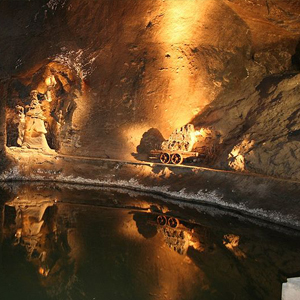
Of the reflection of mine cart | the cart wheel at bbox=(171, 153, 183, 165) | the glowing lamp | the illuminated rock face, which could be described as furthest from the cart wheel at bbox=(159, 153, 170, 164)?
the glowing lamp

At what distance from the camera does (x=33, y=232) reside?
7699mm

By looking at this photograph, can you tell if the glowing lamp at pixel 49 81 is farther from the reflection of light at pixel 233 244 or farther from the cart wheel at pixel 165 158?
the reflection of light at pixel 233 244

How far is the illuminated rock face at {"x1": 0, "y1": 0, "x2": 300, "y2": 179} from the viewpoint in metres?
15.0

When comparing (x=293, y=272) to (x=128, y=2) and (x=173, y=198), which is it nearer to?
(x=173, y=198)

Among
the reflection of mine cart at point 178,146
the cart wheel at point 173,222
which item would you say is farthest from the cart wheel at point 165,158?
the cart wheel at point 173,222

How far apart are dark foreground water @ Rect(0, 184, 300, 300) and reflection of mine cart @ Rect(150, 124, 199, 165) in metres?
3.86

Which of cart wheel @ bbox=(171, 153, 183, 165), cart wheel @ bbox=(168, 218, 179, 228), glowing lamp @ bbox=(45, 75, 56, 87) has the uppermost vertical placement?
glowing lamp @ bbox=(45, 75, 56, 87)

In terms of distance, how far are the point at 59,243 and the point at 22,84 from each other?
13872 millimetres

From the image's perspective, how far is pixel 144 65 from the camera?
55.7 ft

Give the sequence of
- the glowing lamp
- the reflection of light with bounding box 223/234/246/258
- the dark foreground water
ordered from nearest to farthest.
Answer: the dark foreground water
the reflection of light with bounding box 223/234/246/258
the glowing lamp

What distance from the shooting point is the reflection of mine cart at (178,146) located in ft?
46.5

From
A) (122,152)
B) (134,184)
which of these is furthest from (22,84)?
(134,184)

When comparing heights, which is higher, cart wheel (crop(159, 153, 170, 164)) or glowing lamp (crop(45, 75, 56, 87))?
glowing lamp (crop(45, 75, 56, 87))

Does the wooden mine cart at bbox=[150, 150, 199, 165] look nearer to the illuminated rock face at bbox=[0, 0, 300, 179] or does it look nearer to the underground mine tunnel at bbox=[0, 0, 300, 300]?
the underground mine tunnel at bbox=[0, 0, 300, 300]
